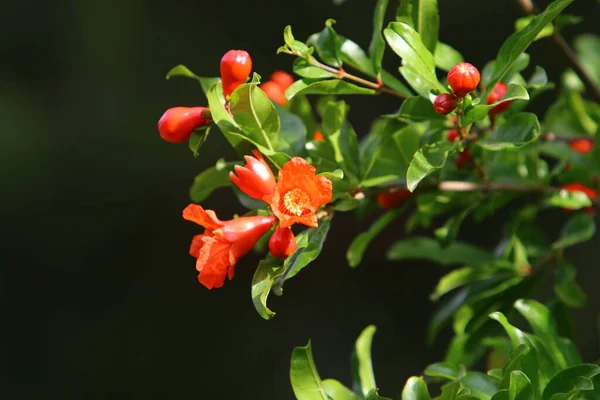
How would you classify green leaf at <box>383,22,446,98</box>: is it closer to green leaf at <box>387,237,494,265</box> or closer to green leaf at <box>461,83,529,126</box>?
green leaf at <box>461,83,529,126</box>

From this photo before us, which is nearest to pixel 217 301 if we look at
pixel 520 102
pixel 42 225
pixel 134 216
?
pixel 134 216

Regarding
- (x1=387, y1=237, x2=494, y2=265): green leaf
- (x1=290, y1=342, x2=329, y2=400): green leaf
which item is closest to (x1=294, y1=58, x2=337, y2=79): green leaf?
(x1=290, y1=342, x2=329, y2=400): green leaf

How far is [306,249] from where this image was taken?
720mm

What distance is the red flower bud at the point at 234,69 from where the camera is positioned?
72 centimetres

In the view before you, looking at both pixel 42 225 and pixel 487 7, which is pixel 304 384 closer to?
pixel 487 7

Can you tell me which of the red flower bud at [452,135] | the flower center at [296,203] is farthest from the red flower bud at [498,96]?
the flower center at [296,203]

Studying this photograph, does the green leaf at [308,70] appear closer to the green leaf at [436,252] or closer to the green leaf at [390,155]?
the green leaf at [390,155]

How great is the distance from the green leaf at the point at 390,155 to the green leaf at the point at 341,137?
1 cm

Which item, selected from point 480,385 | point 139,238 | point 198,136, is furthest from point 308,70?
point 139,238

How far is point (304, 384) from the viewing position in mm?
708

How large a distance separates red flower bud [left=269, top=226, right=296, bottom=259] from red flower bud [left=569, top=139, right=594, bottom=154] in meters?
0.52

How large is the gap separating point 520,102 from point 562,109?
25 cm

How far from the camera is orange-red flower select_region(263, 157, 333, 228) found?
67 centimetres

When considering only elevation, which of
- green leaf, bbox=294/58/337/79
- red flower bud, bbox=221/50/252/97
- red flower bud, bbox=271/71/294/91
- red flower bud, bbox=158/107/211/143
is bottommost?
red flower bud, bbox=271/71/294/91
